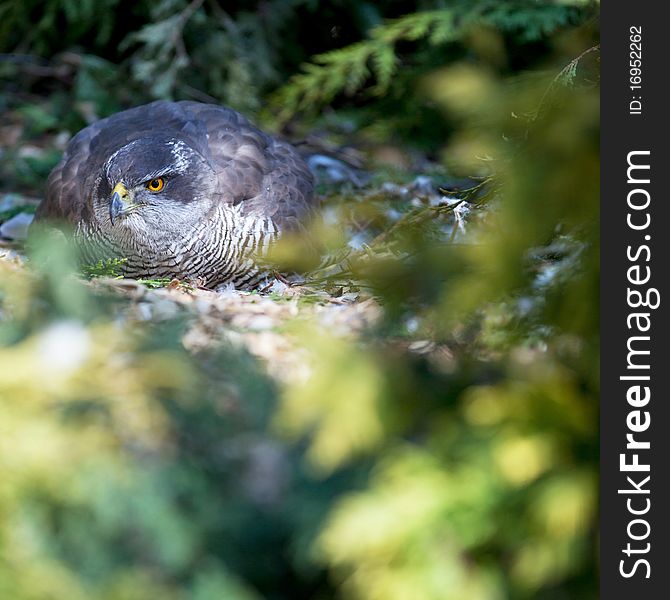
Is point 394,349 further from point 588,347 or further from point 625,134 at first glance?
point 625,134

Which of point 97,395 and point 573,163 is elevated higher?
point 573,163

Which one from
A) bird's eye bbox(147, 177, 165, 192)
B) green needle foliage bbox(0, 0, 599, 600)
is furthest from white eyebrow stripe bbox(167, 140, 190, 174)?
green needle foliage bbox(0, 0, 599, 600)

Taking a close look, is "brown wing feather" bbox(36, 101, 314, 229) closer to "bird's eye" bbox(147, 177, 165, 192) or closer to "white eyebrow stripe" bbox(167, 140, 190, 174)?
"white eyebrow stripe" bbox(167, 140, 190, 174)

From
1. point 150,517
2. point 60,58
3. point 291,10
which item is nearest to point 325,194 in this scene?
point 291,10

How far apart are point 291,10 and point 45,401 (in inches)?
265

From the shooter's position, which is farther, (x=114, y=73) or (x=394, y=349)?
(x=114, y=73)

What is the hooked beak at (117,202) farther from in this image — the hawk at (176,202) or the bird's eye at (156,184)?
the bird's eye at (156,184)

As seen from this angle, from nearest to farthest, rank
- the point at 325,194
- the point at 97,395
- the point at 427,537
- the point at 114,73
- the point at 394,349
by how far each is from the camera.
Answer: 1. the point at 427,537
2. the point at 97,395
3. the point at 394,349
4. the point at 325,194
5. the point at 114,73

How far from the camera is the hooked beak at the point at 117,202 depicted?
548 cm

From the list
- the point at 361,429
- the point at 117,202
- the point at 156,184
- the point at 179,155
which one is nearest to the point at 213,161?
the point at 179,155

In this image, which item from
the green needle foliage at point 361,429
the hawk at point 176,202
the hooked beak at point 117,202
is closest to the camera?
the green needle foliage at point 361,429

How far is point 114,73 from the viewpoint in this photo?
8469 millimetres

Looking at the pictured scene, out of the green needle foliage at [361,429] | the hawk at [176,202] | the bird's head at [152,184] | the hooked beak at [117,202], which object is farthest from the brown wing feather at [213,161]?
the green needle foliage at [361,429]

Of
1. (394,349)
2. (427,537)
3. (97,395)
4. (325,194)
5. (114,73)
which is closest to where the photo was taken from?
(427,537)
